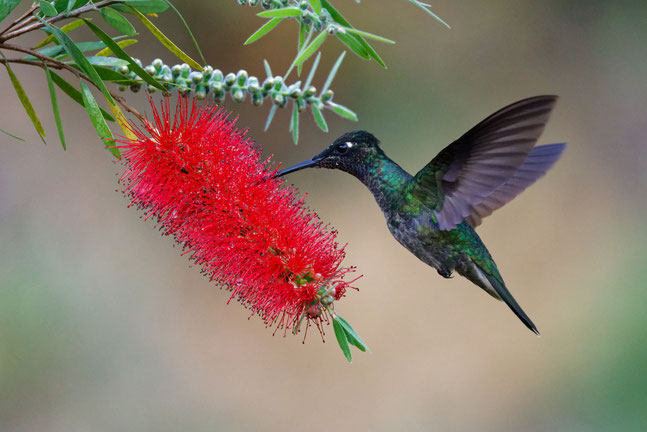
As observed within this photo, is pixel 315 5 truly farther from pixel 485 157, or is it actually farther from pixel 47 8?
pixel 485 157

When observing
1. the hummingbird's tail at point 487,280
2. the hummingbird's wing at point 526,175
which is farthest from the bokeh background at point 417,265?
the hummingbird's wing at point 526,175

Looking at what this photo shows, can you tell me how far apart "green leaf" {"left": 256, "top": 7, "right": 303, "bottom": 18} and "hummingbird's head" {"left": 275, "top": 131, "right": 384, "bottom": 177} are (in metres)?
0.34

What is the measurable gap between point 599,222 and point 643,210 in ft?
0.64

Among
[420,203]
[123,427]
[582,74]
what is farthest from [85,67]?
[582,74]

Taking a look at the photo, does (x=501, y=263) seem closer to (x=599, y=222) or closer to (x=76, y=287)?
(x=599, y=222)

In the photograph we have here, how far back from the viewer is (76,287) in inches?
85.5

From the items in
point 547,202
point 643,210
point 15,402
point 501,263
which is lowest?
point 15,402

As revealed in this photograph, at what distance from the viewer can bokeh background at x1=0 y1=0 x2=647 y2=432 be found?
87.6 inches

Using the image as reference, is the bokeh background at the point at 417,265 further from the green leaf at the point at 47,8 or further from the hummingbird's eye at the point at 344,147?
the green leaf at the point at 47,8

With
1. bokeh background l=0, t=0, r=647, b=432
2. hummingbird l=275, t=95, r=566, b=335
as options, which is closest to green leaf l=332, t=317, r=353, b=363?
hummingbird l=275, t=95, r=566, b=335

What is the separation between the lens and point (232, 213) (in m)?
0.78

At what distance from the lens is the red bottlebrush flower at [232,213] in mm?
768

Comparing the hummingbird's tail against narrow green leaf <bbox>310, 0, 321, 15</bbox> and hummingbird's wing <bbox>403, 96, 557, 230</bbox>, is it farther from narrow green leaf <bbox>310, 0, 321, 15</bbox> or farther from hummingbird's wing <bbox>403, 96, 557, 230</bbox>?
narrow green leaf <bbox>310, 0, 321, 15</bbox>

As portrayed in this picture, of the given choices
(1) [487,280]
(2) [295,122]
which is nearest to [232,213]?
(2) [295,122]
